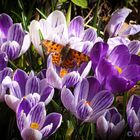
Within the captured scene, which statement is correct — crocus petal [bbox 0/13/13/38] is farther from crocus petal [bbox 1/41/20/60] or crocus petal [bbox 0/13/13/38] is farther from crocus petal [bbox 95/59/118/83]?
crocus petal [bbox 95/59/118/83]

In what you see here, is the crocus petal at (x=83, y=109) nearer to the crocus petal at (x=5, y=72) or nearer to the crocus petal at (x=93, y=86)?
the crocus petal at (x=93, y=86)

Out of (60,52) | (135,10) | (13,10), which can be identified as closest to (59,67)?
(60,52)

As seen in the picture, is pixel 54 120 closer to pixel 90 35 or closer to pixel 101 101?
pixel 101 101

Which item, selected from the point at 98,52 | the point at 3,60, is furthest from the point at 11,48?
the point at 98,52

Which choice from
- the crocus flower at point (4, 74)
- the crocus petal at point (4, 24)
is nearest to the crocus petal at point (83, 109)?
the crocus flower at point (4, 74)

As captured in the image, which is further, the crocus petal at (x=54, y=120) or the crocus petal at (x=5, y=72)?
the crocus petal at (x=5, y=72)

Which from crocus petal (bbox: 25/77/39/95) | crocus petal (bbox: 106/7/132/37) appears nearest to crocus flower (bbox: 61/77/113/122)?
crocus petal (bbox: 25/77/39/95)
